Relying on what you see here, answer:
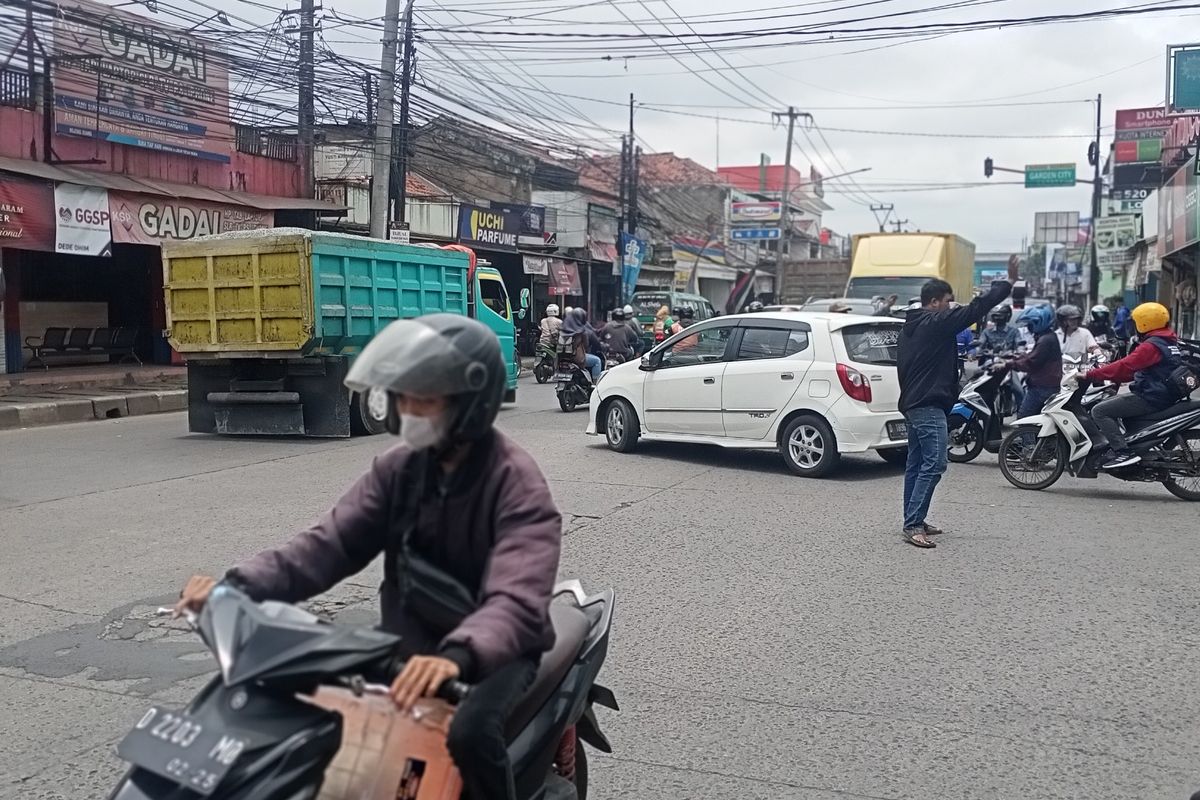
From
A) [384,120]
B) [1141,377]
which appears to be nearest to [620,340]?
[384,120]

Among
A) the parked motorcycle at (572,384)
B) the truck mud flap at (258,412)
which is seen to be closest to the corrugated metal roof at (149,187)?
the truck mud flap at (258,412)

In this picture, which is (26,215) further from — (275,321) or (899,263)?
(899,263)

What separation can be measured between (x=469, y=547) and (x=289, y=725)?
67 cm

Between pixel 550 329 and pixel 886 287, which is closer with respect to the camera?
pixel 550 329

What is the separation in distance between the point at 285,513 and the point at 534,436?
17.7 feet

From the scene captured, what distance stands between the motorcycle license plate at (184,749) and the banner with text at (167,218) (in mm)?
16916

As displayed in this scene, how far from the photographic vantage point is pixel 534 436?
13664 mm

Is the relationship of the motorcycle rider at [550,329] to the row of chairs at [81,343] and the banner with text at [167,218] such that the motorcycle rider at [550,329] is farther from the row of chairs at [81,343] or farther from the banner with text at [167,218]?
the row of chairs at [81,343]

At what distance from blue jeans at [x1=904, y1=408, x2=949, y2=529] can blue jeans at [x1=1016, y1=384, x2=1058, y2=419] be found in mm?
4750

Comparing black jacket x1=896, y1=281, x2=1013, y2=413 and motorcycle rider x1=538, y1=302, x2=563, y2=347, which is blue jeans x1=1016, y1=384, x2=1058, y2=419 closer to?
black jacket x1=896, y1=281, x2=1013, y2=413

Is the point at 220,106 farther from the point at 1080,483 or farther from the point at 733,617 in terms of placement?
the point at 733,617

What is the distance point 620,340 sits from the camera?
720 inches

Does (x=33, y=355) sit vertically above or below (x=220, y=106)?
below

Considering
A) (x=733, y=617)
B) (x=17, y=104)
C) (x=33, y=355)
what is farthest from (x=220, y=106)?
(x=733, y=617)
